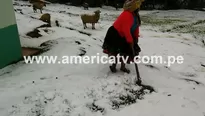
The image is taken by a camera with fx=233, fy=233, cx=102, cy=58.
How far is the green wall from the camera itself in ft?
16.6

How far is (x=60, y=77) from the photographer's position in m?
4.63

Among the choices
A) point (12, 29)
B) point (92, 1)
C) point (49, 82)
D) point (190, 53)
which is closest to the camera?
point (49, 82)

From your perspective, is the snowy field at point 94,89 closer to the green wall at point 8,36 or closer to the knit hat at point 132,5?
the green wall at point 8,36

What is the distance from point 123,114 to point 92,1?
1498 centimetres

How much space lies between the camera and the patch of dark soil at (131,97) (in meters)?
3.88

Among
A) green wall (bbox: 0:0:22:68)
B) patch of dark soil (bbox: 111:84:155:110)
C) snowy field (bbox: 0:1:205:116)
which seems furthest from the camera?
green wall (bbox: 0:0:22:68)

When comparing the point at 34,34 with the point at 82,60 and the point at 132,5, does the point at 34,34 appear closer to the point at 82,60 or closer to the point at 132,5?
the point at 82,60

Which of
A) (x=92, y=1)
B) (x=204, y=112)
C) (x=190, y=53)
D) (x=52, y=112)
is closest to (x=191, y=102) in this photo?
(x=204, y=112)

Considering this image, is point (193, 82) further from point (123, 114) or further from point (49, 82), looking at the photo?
point (49, 82)

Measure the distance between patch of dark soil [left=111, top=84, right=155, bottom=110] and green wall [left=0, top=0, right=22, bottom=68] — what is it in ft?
9.09

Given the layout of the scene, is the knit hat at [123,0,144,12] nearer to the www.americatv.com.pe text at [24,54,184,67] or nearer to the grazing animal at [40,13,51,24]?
the www.americatv.com.pe text at [24,54,184,67]

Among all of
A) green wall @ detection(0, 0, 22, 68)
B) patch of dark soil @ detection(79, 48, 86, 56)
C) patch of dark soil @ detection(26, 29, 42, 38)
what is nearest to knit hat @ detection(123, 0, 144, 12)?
patch of dark soil @ detection(79, 48, 86, 56)

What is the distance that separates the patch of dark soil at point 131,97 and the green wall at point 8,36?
2770mm

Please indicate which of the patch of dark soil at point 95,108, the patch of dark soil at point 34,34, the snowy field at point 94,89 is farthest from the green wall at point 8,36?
the patch of dark soil at point 95,108
